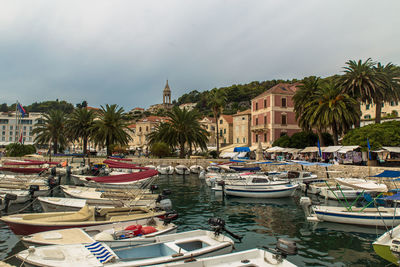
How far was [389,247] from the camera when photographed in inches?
372

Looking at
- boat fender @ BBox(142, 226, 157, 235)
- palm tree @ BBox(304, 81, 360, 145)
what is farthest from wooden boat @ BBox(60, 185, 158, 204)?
palm tree @ BBox(304, 81, 360, 145)

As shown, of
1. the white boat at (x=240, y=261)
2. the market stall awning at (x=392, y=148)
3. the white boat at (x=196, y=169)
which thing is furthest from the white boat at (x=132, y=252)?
the white boat at (x=196, y=169)

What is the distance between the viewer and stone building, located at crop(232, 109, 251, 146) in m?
69.5

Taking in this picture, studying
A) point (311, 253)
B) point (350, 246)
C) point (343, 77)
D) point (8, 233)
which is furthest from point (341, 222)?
point (343, 77)

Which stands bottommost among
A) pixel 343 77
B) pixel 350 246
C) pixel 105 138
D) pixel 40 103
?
pixel 350 246

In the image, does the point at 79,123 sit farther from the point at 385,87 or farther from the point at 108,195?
the point at 385,87

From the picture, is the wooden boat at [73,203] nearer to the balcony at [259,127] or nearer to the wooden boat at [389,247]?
the wooden boat at [389,247]

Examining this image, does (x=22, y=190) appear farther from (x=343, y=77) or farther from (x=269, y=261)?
(x=343, y=77)

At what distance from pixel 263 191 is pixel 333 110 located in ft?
74.8

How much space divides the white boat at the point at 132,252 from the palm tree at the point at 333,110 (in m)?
35.9

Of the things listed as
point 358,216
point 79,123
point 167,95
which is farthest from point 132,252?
point 167,95

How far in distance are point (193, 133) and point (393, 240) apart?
42.3 m

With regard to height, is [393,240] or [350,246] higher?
[393,240]

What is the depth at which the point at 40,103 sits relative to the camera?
19550 cm
